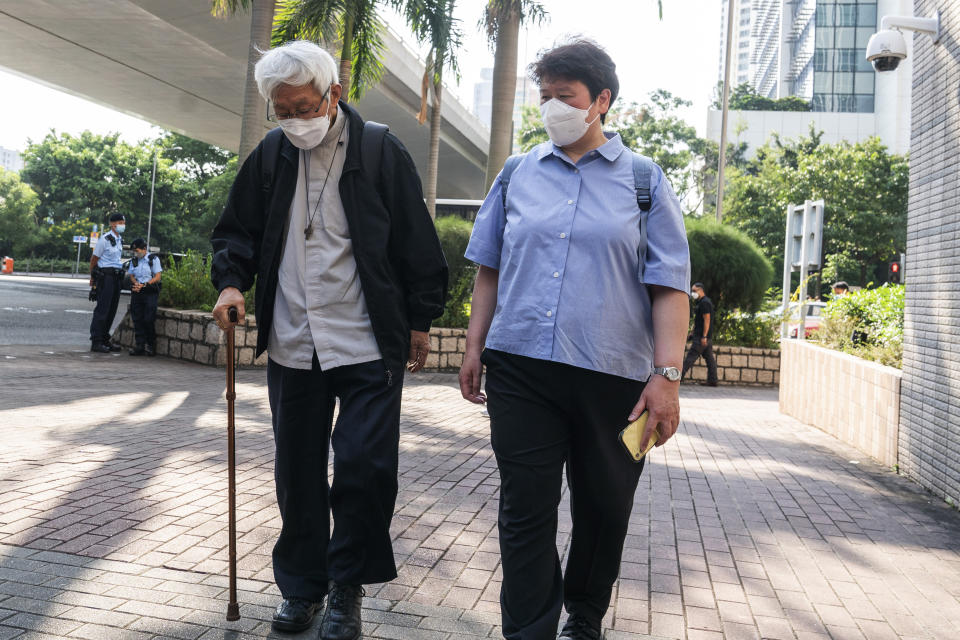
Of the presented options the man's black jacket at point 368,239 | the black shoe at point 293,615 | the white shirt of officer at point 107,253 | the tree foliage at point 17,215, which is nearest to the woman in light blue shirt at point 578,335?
the man's black jacket at point 368,239

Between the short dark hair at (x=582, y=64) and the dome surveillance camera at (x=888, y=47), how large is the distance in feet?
17.8

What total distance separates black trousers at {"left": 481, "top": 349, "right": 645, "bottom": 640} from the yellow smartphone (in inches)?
4.1

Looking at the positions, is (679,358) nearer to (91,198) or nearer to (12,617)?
(12,617)

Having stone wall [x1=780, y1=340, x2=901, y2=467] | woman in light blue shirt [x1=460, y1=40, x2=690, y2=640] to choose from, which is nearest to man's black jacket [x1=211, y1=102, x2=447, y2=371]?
woman in light blue shirt [x1=460, y1=40, x2=690, y2=640]

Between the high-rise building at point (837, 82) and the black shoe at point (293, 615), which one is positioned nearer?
the black shoe at point (293, 615)

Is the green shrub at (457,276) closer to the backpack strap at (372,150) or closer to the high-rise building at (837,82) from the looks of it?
the backpack strap at (372,150)

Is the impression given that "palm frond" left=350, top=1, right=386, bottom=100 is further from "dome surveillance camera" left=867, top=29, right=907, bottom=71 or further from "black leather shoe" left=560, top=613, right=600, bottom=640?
"black leather shoe" left=560, top=613, right=600, bottom=640

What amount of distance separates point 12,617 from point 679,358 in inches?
91.3

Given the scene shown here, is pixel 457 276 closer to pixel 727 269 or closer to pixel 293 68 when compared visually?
pixel 727 269

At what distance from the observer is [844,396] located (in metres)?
8.48

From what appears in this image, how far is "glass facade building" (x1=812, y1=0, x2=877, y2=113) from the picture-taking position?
8006cm

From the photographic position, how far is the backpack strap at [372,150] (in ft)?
10.1

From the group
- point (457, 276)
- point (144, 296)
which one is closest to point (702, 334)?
point (457, 276)

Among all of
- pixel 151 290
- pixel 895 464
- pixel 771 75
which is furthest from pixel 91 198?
pixel 771 75
